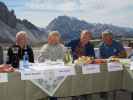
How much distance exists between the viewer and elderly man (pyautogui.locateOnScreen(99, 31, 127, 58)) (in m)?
5.65

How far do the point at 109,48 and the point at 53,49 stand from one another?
0.96 m

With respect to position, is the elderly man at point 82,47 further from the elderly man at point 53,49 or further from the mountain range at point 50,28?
the mountain range at point 50,28

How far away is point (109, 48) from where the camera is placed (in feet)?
18.6

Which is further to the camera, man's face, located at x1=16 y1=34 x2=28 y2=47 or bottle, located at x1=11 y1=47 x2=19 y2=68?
man's face, located at x1=16 y1=34 x2=28 y2=47

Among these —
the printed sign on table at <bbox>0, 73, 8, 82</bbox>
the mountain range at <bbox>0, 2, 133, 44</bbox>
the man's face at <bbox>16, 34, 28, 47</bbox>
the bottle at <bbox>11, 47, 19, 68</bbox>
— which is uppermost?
the mountain range at <bbox>0, 2, 133, 44</bbox>

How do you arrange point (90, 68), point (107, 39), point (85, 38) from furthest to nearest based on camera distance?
point (107, 39), point (85, 38), point (90, 68)

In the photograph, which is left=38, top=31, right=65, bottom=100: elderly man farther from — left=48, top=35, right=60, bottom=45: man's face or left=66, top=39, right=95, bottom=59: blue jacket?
left=66, top=39, right=95, bottom=59: blue jacket

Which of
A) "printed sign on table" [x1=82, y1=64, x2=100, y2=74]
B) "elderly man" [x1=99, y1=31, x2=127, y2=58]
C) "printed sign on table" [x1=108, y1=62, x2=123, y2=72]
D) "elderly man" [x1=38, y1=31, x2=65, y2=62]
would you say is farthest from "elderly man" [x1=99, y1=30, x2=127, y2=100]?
"printed sign on table" [x1=82, y1=64, x2=100, y2=74]

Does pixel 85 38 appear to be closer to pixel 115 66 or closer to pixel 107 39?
pixel 107 39

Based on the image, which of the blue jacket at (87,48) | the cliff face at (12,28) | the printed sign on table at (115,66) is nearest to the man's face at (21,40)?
the blue jacket at (87,48)

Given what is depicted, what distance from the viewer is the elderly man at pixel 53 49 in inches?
202

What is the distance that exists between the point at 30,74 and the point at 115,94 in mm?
1345

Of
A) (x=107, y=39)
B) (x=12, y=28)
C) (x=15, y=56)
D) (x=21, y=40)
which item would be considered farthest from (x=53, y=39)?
(x=12, y=28)

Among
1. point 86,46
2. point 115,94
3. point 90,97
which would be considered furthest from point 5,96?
point 86,46
